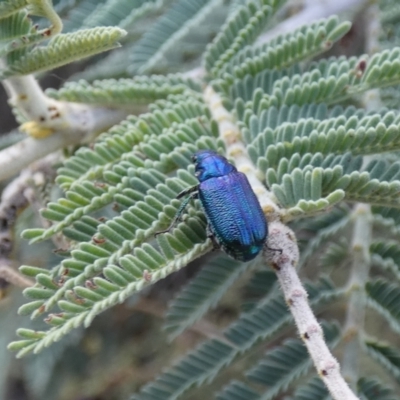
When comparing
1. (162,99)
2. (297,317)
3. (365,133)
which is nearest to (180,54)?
(162,99)

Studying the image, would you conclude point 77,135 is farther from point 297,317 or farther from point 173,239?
point 297,317

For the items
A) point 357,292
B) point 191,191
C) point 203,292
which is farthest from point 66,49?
point 357,292

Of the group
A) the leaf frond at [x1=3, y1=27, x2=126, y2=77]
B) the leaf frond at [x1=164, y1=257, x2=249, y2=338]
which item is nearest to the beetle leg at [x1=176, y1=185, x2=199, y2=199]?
the leaf frond at [x1=3, y1=27, x2=126, y2=77]

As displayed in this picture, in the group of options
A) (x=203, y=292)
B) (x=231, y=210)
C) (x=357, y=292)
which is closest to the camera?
(x=231, y=210)

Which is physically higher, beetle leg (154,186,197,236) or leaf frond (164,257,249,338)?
beetle leg (154,186,197,236)

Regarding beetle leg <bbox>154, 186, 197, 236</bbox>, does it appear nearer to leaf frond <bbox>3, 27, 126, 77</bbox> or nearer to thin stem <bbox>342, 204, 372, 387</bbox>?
leaf frond <bbox>3, 27, 126, 77</bbox>

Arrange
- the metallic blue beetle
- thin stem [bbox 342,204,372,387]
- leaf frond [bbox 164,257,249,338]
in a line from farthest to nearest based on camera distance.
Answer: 1. leaf frond [bbox 164,257,249,338]
2. thin stem [bbox 342,204,372,387]
3. the metallic blue beetle

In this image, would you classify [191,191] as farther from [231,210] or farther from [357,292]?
[357,292]

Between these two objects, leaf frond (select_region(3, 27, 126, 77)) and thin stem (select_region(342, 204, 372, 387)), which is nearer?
leaf frond (select_region(3, 27, 126, 77))
